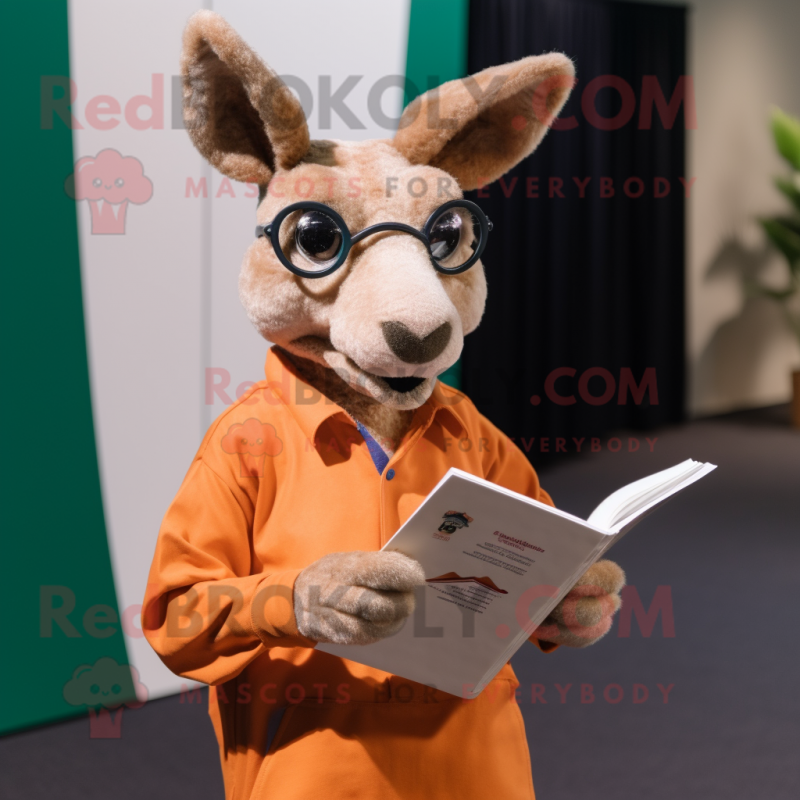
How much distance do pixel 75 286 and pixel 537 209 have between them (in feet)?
9.13

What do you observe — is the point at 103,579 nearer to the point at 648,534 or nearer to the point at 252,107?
the point at 252,107

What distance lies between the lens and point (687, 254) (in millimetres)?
5785

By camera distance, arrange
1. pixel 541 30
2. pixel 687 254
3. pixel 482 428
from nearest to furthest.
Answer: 1. pixel 482 428
2. pixel 541 30
3. pixel 687 254

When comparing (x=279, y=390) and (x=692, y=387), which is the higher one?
(x=279, y=390)

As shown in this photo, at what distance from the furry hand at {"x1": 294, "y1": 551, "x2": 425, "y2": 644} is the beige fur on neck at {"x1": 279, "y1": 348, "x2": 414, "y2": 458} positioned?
19 cm

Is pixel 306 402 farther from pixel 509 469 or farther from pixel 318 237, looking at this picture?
pixel 509 469

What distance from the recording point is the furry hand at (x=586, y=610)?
96cm

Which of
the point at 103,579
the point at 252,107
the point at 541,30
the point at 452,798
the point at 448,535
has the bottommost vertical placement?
the point at 103,579

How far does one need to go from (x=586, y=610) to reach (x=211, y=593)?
15.4 inches

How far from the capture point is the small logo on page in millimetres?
769

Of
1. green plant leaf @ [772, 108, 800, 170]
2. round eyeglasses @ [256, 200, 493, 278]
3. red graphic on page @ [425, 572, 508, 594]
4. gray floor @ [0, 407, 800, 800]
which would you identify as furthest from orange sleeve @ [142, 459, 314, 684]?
green plant leaf @ [772, 108, 800, 170]

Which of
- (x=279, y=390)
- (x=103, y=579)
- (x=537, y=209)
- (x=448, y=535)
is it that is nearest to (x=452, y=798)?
(x=448, y=535)

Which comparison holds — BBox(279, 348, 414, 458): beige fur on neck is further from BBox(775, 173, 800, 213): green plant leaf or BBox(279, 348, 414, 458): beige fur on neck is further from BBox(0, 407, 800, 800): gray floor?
BBox(775, 173, 800, 213): green plant leaf

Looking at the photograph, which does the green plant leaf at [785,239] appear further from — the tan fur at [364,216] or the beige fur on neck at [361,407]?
the beige fur on neck at [361,407]
